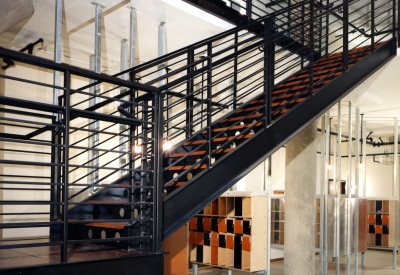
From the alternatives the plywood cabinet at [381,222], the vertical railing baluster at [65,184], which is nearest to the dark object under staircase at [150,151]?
the vertical railing baluster at [65,184]

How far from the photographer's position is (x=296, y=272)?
821 centimetres

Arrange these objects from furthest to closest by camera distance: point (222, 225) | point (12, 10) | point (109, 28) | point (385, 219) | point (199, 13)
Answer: point (385, 219)
point (222, 225)
point (109, 28)
point (199, 13)
point (12, 10)

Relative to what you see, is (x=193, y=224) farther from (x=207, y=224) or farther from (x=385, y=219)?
(x=385, y=219)

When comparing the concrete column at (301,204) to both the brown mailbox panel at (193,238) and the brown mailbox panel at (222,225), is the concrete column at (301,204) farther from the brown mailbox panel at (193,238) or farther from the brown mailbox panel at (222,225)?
the brown mailbox panel at (193,238)

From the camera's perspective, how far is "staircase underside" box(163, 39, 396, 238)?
3.55 m

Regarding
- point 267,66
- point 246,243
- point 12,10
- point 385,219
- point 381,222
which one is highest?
point 12,10

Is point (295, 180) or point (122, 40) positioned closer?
point (122, 40)

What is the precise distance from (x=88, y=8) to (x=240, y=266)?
5.08m

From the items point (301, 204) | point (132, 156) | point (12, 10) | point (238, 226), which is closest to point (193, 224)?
point (238, 226)

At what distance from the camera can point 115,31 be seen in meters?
6.62

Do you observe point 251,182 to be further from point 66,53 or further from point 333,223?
point 66,53

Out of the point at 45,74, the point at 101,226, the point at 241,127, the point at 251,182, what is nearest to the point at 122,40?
the point at 45,74

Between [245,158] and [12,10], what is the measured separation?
2.28 m

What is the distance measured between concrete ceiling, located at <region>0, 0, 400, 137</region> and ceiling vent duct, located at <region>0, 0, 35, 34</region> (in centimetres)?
207
